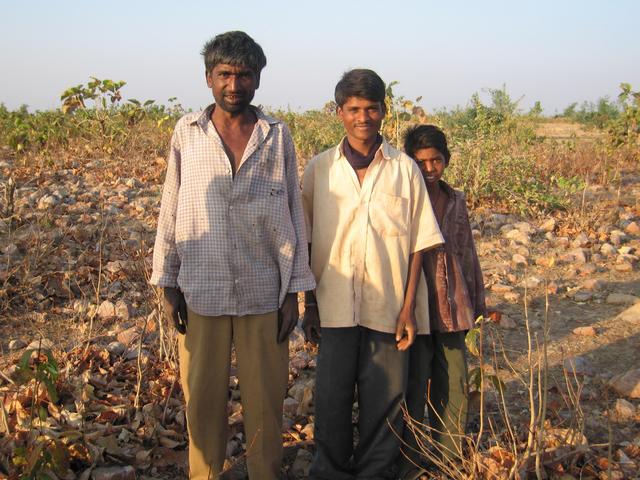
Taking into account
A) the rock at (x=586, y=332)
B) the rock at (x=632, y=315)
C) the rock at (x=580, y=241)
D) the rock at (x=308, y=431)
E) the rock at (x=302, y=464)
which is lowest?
the rock at (x=302, y=464)

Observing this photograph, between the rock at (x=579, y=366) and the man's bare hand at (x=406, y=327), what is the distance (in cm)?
159

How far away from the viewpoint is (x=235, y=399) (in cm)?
308

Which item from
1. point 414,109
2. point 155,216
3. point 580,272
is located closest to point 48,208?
point 155,216

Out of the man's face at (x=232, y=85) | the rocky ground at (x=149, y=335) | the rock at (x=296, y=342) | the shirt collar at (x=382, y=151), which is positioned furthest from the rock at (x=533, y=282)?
the man's face at (x=232, y=85)

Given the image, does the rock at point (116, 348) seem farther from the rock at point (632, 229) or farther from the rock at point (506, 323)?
the rock at point (632, 229)

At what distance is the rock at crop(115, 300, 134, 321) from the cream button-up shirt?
76.3 inches

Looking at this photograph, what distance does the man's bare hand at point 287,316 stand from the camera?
219 centimetres

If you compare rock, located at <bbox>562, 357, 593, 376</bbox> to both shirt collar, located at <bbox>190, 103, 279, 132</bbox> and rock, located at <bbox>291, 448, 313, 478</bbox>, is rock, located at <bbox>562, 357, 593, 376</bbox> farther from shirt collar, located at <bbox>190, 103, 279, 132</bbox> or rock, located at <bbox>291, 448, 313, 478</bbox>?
shirt collar, located at <bbox>190, 103, 279, 132</bbox>

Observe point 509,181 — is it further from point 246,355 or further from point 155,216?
point 246,355

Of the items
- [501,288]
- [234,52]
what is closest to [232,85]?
[234,52]

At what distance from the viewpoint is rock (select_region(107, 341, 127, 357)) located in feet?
10.8

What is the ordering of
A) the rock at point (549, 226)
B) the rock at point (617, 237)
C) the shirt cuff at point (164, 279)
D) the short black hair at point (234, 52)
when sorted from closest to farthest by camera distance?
the short black hair at point (234, 52)
the shirt cuff at point (164, 279)
the rock at point (617, 237)
the rock at point (549, 226)

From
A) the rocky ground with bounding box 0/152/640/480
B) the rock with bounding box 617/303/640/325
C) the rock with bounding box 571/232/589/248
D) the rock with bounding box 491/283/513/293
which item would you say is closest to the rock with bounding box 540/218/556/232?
the rocky ground with bounding box 0/152/640/480

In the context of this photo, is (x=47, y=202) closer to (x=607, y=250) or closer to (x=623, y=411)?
(x=623, y=411)
